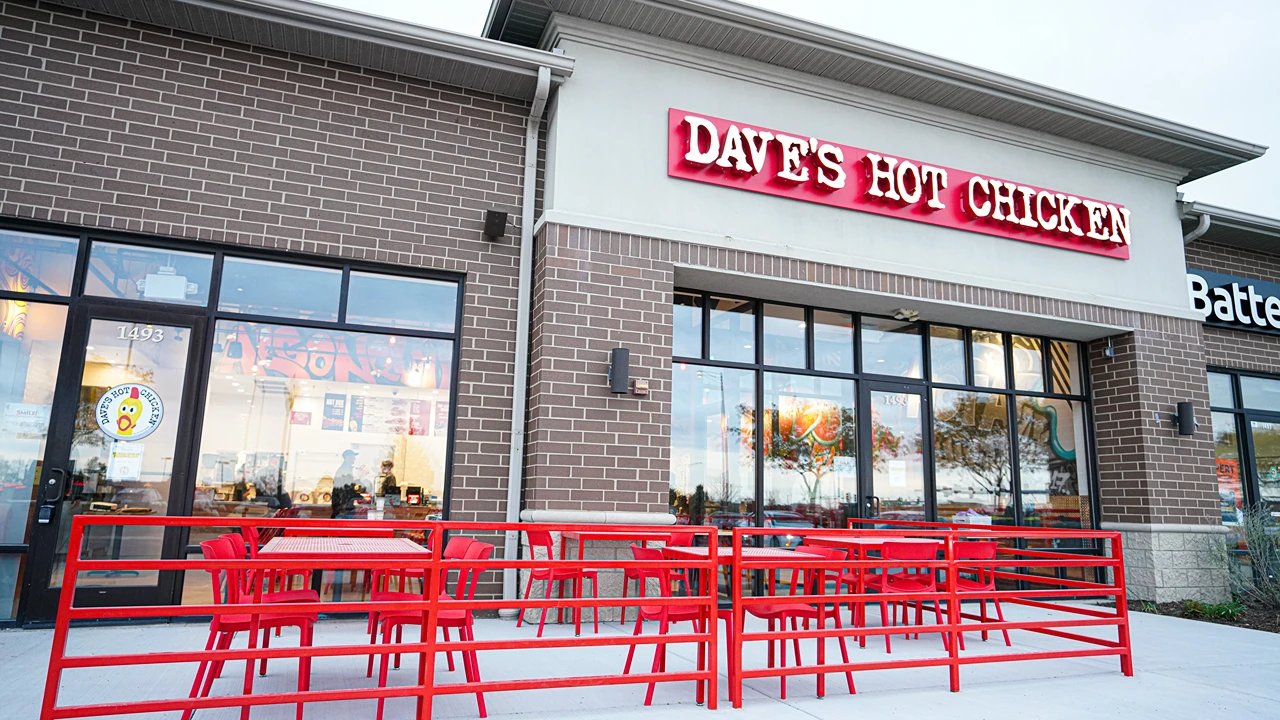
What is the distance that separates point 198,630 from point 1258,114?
118 feet

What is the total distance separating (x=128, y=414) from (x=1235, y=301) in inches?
493

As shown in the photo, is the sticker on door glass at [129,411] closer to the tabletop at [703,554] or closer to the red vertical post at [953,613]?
the tabletop at [703,554]

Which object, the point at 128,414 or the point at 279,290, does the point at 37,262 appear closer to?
the point at 128,414

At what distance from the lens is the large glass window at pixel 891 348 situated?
8.54 meters

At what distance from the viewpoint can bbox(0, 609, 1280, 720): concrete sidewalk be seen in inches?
150

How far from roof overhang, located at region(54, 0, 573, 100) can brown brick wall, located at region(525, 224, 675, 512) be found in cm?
148

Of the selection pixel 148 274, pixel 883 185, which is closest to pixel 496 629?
pixel 148 274

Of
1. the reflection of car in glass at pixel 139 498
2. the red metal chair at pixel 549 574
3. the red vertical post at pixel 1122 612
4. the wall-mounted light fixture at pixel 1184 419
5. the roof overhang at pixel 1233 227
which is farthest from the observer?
the roof overhang at pixel 1233 227

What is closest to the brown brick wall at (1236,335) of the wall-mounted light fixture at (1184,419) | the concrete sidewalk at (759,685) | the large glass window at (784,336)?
the wall-mounted light fixture at (1184,419)

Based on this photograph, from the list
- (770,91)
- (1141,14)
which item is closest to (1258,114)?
(1141,14)

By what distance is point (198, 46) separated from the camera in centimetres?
644

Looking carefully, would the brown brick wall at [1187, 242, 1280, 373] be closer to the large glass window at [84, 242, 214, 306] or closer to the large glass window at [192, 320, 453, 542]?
the large glass window at [192, 320, 453, 542]

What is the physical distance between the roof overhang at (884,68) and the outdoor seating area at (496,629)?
179 inches

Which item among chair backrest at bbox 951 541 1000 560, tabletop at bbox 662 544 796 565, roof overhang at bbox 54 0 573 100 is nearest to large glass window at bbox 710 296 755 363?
roof overhang at bbox 54 0 573 100
